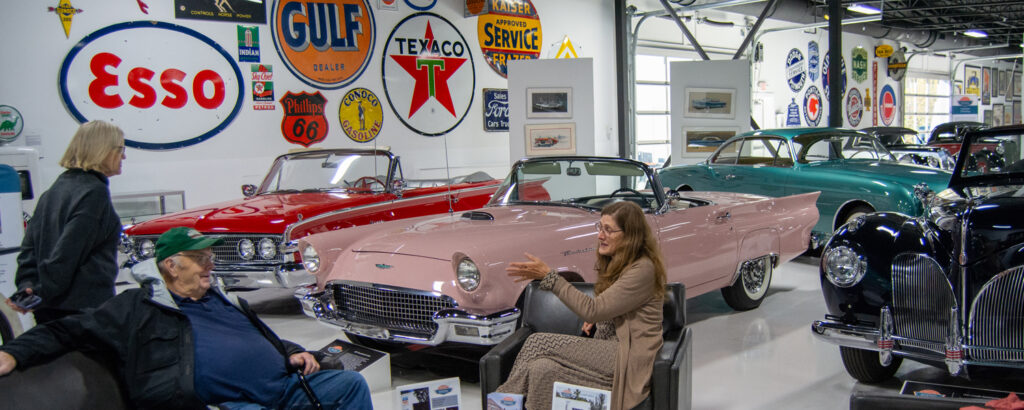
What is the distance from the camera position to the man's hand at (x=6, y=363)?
7.79 feet

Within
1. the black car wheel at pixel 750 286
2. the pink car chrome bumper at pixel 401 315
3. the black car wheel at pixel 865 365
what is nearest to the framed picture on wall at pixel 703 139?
the black car wheel at pixel 750 286

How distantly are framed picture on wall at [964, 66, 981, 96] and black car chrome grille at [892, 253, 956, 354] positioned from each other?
30.5 m

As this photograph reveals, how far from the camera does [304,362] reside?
3.19 m

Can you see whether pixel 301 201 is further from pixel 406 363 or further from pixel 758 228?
pixel 758 228

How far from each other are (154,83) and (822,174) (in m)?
7.61

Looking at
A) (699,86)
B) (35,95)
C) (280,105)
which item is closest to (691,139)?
(699,86)

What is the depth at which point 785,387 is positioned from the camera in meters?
4.66

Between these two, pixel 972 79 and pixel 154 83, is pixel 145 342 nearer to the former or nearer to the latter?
pixel 154 83

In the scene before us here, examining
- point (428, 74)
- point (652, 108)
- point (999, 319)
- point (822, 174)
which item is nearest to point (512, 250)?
point (999, 319)

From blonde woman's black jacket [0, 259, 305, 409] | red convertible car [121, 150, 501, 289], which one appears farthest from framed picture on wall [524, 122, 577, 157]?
blonde woman's black jacket [0, 259, 305, 409]

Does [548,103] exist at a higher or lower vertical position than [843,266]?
higher

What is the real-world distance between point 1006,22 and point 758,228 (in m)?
23.1

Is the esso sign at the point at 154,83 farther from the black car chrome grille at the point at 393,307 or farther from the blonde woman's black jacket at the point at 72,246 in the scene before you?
the blonde woman's black jacket at the point at 72,246

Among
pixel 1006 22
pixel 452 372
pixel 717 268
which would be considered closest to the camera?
pixel 452 372
